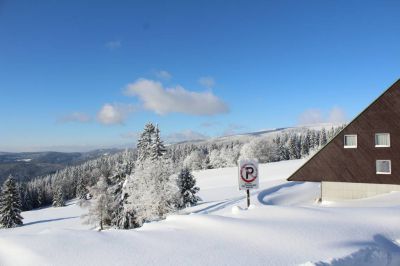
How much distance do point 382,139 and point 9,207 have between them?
211 ft

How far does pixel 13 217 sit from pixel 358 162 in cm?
6203

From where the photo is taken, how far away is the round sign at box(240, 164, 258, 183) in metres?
11.2

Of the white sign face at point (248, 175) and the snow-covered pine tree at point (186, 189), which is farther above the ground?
the white sign face at point (248, 175)

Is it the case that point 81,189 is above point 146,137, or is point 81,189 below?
below

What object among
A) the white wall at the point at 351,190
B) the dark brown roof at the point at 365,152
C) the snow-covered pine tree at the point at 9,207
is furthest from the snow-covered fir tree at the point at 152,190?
the snow-covered pine tree at the point at 9,207

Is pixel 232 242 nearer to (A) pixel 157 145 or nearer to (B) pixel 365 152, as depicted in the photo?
(B) pixel 365 152

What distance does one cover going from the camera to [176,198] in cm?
3797

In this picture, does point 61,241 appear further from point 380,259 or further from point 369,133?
point 369,133

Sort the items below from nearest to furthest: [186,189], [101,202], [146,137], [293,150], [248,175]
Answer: [248,175] < [101,202] < [186,189] < [146,137] < [293,150]

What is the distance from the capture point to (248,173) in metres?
11.2

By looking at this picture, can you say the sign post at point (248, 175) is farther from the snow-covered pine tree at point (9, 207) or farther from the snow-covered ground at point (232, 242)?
the snow-covered pine tree at point (9, 207)

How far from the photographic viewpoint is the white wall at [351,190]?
2383cm

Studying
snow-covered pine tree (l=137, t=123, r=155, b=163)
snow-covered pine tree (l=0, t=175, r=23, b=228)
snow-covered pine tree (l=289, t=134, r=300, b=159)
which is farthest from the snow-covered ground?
snow-covered pine tree (l=289, t=134, r=300, b=159)

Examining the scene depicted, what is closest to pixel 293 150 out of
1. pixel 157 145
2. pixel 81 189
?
pixel 157 145
